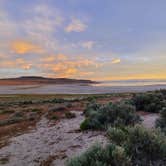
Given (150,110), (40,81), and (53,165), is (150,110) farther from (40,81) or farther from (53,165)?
(40,81)

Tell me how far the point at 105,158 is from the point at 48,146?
4.63m

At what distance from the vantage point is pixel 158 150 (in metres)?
5.38

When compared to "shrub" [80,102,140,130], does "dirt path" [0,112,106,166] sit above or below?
below

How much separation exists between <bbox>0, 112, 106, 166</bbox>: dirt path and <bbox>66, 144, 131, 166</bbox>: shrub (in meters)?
2.33

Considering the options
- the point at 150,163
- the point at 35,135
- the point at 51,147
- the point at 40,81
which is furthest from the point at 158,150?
the point at 40,81

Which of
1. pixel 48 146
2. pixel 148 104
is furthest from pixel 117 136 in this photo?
pixel 148 104

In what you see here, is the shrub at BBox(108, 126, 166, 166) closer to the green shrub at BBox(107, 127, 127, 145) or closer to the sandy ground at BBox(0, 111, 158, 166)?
the green shrub at BBox(107, 127, 127, 145)

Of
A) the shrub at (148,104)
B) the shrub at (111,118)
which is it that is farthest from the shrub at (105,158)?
the shrub at (148,104)

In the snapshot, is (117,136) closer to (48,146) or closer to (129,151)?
(129,151)

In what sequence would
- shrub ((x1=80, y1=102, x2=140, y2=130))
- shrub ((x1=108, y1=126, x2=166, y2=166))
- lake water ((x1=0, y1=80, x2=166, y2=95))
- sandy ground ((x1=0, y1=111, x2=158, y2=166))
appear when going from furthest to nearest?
lake water ((x1=0, y1=80, x2=166, y2=95)) → shrub ((x1=80, y1=102, x2=140, y2=130)) → sandy ground ((x1=0, y1=111, x2=158, y2=166)) → shrub ((x1=108, y1=126, x2=166, y2=166))

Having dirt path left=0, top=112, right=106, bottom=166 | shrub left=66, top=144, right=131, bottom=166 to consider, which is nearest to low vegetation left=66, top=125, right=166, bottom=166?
shrub left=66, top=144, right=131, bottom=166

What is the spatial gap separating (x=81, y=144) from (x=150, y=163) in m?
3.46

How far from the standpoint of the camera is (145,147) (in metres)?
5.43

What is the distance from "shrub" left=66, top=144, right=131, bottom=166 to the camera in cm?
474
